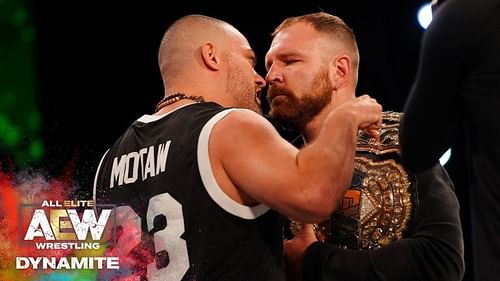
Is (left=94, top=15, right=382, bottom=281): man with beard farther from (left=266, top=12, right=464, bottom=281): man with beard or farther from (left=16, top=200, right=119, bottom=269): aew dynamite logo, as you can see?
(left=16, top=200, right=119, bottom=269): aew dynamite logo

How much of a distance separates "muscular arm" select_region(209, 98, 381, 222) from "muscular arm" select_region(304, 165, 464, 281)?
177mm

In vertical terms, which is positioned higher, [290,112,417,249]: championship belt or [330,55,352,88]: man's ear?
[330,55,352,88]: man's ear

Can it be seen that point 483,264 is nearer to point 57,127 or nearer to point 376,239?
point 376,239

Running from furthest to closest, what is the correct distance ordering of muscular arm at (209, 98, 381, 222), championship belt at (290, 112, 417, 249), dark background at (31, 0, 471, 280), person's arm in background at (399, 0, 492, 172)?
dark background at (31, 0, 471, 280), championship belt at (290, 112, 417, 249), muscular arm at (209, 98, 381, 222), person's arm in background at (399, 0, 492, 172)

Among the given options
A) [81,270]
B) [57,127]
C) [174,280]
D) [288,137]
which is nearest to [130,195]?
[174,280]

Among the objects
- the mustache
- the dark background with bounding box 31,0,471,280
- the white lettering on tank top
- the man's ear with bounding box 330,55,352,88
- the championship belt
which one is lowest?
the championship belt

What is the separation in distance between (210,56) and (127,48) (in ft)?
7.31

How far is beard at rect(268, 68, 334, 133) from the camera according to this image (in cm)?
171

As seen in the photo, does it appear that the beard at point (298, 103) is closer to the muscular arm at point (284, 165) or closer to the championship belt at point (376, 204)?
the championship belt at point (376, 204)

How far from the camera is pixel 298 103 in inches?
67.4

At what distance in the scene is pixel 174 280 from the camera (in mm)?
1430

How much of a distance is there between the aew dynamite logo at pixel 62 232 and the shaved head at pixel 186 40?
385 millimetres

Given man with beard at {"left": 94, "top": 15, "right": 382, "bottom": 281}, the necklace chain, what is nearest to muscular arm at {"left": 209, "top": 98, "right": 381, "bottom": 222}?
man with beard at {"left": 94, "top": 15, "right": 382, "bottom": 281}

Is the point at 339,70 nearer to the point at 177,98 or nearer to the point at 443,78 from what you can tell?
the point at 177,98
